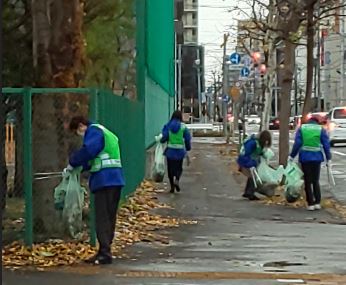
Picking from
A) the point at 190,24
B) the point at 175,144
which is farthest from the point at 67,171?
the point at 190,24

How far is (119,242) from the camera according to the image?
12.0 metres

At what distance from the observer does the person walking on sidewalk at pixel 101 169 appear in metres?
10.3

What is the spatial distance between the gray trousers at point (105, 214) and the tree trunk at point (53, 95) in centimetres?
121

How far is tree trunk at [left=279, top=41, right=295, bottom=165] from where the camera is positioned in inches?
830

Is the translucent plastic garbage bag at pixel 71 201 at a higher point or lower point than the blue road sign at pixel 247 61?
lower

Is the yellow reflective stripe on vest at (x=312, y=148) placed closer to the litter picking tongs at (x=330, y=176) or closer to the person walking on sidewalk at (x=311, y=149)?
the person walking on sidewalk at (x=311, y=149)

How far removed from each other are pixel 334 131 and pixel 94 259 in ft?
114

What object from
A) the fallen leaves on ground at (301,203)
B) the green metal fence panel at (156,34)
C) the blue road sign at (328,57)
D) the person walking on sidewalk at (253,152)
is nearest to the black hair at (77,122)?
the fallen leaves on ground at (301,203)

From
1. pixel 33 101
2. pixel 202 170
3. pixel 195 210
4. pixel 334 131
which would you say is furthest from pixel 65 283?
pixel 334 131

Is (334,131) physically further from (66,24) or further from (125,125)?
(66,24)

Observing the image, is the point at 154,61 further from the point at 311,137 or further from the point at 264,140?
the point at 311,137

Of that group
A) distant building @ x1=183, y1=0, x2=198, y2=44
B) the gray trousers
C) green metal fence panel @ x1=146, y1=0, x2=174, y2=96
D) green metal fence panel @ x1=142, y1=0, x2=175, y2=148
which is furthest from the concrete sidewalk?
distant building @ x1=183, y1=0, x2=198, y2=44

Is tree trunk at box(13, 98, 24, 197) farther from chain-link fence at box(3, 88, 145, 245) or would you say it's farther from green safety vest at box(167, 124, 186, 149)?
green safety vest at box(167, 124, 186, 149)

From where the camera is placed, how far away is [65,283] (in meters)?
9.27
